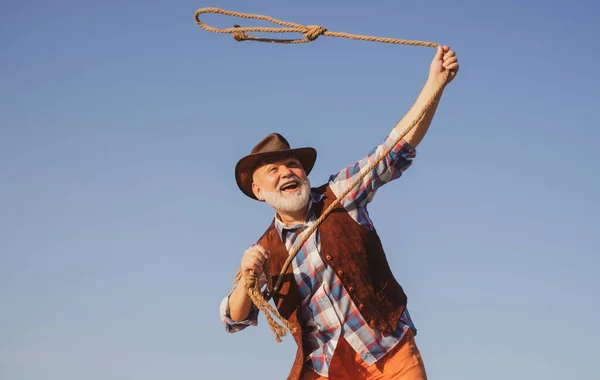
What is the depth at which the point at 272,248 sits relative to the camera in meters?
6.17

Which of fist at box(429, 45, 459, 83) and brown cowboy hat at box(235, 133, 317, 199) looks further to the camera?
brown cowboy hat at box(235, 133, 317, 199)

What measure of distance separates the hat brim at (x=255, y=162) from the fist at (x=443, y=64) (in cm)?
117

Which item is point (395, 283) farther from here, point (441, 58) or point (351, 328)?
point (441, 58)

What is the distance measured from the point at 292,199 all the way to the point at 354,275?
2.33 feet

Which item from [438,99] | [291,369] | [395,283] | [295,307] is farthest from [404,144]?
[291,369]

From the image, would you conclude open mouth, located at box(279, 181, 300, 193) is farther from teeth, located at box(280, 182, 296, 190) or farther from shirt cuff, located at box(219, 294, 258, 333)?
shirt cuff, located at box(219, 294, 258, 333)

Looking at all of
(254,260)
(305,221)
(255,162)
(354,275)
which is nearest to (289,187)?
(305,221)

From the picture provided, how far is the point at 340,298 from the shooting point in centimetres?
587

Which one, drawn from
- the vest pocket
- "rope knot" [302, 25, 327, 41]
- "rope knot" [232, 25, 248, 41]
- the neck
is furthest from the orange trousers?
"rope knot" [232, 25, 248, 41]

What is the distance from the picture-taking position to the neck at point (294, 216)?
618cm

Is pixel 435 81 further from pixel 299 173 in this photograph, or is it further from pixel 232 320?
pixel 232 320

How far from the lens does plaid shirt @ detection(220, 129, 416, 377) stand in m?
5.83

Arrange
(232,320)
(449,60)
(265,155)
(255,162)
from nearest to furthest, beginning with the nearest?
1. (449,60)
2. (232,320)
3. (265,155)
4. (255,162)

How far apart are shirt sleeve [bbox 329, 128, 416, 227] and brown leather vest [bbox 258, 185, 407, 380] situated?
0.26 ft
